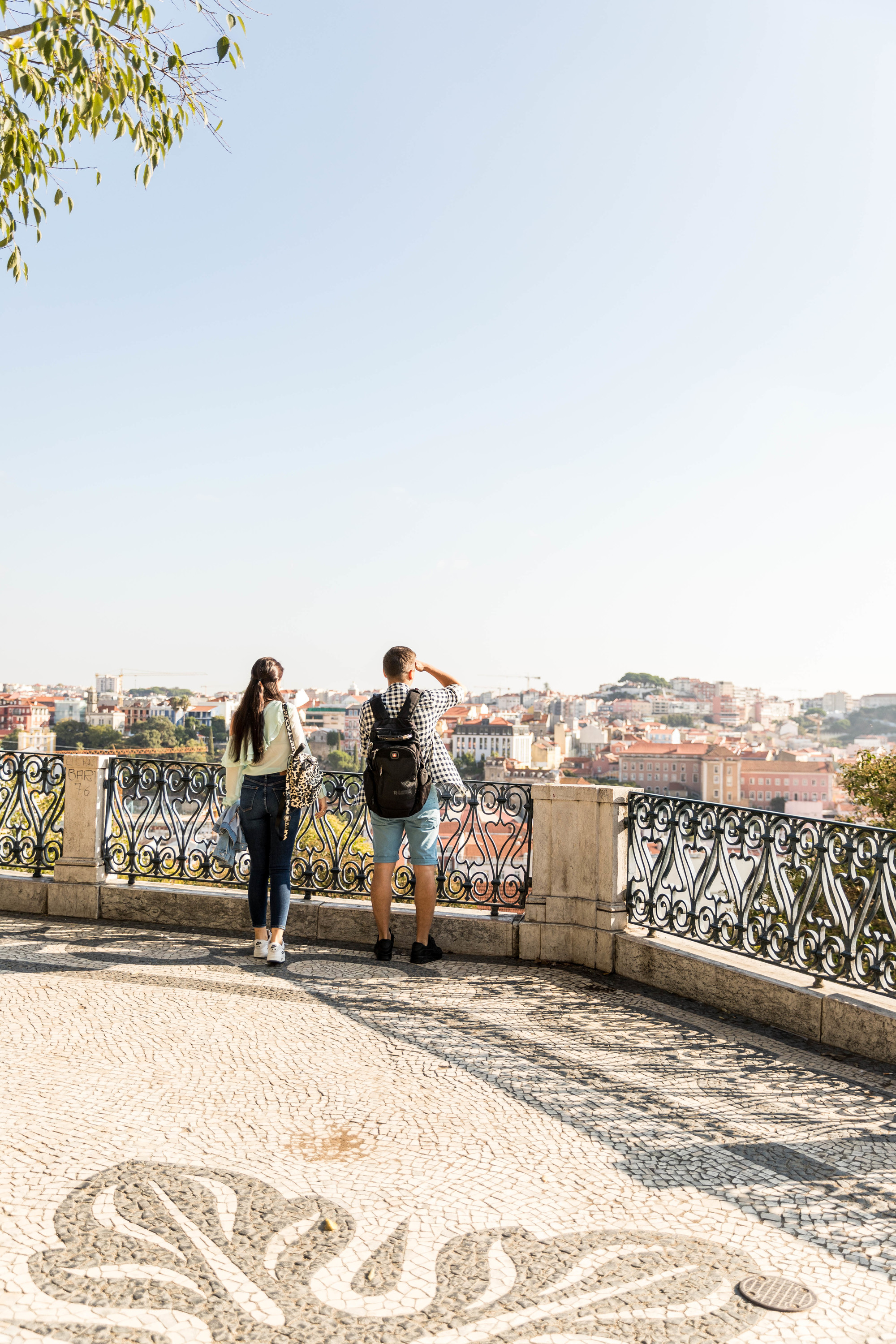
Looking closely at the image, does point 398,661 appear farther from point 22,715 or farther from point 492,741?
point 492,741

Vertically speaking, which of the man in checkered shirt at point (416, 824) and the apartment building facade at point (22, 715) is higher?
the apartment building facade at point (22, 715)

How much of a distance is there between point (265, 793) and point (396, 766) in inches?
32.6

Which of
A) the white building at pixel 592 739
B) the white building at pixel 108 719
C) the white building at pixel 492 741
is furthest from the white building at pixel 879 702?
the white building at pixel 108 719

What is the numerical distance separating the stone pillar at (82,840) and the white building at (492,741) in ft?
258

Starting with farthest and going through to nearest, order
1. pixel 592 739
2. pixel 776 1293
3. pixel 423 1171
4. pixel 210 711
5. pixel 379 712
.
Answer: pixel 592 739 < pixel 210 711 < pixel 379 712 < pixel 423 1171 < pixel 776 1293

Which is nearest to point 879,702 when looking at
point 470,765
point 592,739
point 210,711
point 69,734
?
point 592,739

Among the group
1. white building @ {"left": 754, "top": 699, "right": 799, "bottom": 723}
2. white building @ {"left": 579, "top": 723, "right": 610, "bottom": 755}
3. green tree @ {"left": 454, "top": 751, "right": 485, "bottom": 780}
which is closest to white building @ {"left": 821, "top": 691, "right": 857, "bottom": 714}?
white building @ {"left": 754, "top": 699, "right": 799, "bottom": 723}

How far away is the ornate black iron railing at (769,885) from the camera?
4.49 metres

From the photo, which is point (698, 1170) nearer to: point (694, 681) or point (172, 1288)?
point (172, 1288)

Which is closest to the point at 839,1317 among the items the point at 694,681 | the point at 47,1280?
the point at 47,1280

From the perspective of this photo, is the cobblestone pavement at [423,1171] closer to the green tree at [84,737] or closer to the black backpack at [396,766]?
the black backpack at [396,766]

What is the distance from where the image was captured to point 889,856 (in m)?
4.43

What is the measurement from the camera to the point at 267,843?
5.73 metres

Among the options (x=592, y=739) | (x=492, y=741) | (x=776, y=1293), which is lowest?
(x=776, y=1293)
